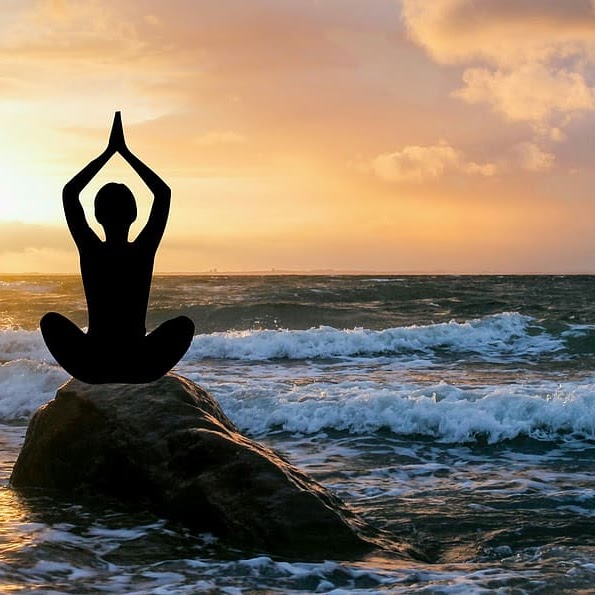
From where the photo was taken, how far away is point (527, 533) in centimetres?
830

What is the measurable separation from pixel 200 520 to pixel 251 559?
101cm

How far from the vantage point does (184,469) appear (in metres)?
8.29

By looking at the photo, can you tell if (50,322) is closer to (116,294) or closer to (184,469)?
(116,294)

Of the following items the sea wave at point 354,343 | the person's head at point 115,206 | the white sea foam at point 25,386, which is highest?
the person's head at point 115,206

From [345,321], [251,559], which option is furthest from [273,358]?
[251,559]

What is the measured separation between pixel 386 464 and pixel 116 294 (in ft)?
24.9

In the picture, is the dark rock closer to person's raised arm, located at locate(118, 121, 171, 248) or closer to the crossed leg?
the crossed leg

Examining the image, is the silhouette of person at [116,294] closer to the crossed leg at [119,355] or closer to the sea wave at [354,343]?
Answer: the crossed leg at [119,355]

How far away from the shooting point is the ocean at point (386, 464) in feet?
22.1

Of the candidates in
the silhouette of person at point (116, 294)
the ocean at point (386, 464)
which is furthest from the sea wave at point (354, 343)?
the silhouette of person at point (116, 294)

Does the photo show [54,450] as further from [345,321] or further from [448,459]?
[345,321]

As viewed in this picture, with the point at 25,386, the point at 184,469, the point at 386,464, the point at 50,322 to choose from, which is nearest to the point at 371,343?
the point at 25,386

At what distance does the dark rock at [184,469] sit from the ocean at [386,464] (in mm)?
251

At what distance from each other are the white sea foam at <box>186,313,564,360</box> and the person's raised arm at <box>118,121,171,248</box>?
71.0 ft
